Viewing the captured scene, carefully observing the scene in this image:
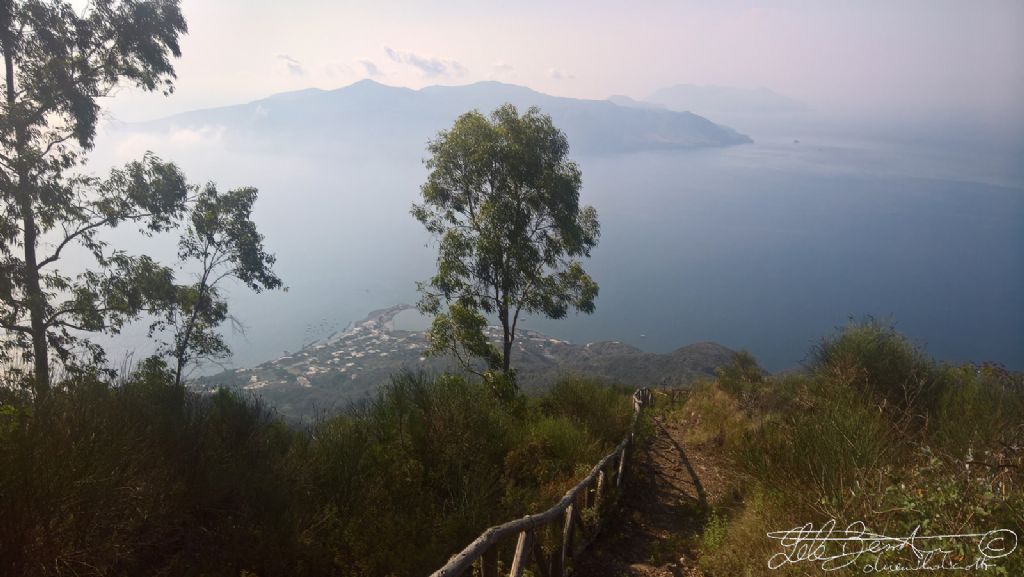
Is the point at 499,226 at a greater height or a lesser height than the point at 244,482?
greater

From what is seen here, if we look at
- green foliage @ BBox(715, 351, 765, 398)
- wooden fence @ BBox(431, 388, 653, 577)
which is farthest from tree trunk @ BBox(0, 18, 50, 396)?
green foliage @ BBox(715, 351, 765, 398)

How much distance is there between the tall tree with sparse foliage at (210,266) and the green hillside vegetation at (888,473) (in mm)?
14624

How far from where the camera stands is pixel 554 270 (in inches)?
562

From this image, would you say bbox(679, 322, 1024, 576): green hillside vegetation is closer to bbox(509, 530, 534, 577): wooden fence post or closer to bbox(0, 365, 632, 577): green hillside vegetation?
bbox(509, 530, 534, 577): wooden fence post

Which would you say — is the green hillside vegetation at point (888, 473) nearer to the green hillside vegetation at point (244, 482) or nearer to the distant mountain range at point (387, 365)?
the green hillside vegetation at point (244, 482)

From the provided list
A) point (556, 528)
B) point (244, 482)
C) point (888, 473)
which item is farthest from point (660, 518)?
point (244, 482)

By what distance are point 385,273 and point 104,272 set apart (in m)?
174

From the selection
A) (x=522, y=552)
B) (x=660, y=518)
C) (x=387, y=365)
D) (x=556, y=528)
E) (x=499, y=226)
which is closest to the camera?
(x=522, y=552)

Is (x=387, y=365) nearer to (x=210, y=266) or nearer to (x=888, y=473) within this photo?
(x=210, y=266)

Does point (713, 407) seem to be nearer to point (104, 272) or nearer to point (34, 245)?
point (104, 272)

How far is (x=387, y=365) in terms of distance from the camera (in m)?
64.9

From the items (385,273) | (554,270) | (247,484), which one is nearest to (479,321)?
(554,270)

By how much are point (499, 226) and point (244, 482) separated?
9.51m

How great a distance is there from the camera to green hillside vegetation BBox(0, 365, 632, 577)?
9.69 feet
